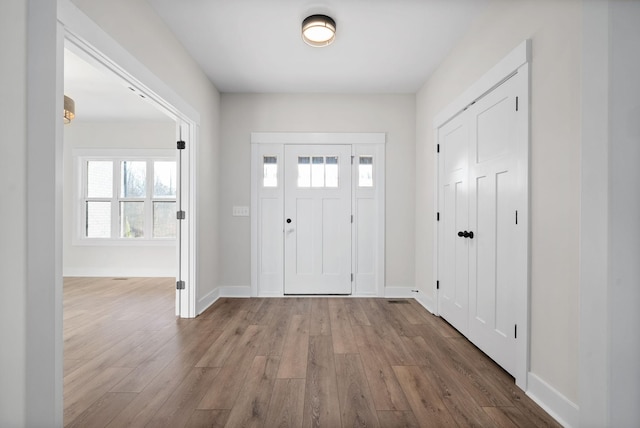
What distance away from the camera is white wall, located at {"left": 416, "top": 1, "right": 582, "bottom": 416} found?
1612 mm

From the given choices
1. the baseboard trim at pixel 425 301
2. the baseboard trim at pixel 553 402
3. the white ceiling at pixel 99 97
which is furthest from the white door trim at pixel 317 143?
the baseboard trim at pixel 553 402

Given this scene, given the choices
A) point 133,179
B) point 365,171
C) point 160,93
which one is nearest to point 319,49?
point 160,93

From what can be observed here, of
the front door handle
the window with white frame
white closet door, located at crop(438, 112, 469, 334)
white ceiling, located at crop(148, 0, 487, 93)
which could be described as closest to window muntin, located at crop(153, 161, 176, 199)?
the window with white frame

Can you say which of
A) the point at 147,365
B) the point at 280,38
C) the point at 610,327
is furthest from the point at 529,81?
the point at 147,365

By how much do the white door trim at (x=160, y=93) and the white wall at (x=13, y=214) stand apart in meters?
0.35

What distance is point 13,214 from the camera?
125 centimetres

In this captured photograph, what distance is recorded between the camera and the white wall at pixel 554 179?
1.61m

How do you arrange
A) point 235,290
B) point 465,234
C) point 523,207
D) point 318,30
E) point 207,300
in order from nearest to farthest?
1. point 523,207
2. point 318,30
3. point 465,234
4. point 207,300
5. point 235,290

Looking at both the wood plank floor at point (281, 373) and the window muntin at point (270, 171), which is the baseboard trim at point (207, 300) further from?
the window muntin at point (270, 171)

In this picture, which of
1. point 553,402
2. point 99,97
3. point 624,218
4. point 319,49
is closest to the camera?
point 624,218

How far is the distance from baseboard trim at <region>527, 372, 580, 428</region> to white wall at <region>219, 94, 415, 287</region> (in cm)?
243

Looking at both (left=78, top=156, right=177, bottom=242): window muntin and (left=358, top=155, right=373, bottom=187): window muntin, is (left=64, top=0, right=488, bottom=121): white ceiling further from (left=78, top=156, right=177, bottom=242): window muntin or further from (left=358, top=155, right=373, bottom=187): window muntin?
(left=78, top=156, right=177, bottom=242): window muntin

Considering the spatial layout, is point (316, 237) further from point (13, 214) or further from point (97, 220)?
point (97, 220)

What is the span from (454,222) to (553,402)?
5.42 feet
